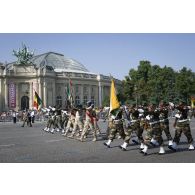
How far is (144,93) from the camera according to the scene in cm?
6600

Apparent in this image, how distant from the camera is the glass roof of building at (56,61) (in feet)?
349

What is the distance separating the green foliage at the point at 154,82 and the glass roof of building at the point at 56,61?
3960cm

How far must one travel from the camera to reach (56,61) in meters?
110

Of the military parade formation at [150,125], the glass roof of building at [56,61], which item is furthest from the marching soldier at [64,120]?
the glass roof of building at [56,61]

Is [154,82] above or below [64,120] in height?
above

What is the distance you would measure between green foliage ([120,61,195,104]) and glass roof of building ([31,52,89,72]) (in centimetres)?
3960

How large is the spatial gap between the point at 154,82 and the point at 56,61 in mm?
49455

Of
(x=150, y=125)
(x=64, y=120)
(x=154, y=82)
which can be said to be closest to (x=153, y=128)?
(x=150, y=125)

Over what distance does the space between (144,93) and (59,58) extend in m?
52.2

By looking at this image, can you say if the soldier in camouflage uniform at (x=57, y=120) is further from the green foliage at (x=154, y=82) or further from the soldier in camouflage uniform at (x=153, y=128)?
the green foliage at (x=154, y=82)

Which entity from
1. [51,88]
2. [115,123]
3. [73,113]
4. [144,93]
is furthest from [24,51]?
[115,123]

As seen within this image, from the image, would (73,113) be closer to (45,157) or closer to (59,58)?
(45,157)

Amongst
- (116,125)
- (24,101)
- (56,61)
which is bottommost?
(24,101)

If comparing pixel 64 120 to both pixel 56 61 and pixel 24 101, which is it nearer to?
pixel 24 101
